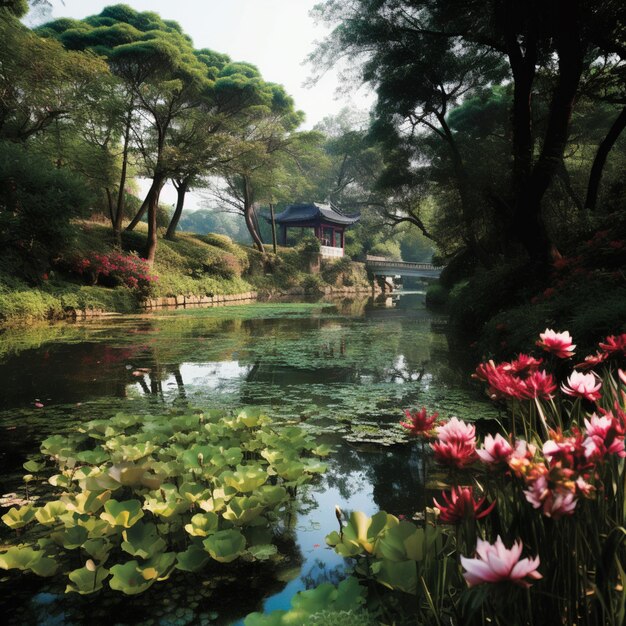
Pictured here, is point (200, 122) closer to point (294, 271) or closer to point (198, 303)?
point (198, 303)

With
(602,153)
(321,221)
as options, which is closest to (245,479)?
(602,153)

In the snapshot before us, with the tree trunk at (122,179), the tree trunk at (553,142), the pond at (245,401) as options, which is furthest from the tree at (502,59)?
the tree trunk at (122,179)

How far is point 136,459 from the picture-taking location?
7.22ft

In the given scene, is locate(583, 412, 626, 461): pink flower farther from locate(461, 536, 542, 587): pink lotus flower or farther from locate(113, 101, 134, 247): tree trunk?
locate(113, 101, 134, 247): tree trunk

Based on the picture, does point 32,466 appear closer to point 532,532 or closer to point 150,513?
point 150,513

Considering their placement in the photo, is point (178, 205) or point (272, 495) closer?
point (272, 495)

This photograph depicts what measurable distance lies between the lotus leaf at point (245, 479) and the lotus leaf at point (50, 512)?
25.2 inches

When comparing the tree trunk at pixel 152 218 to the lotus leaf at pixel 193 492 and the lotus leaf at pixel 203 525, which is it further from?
the lotus leaf at pixel 203 525

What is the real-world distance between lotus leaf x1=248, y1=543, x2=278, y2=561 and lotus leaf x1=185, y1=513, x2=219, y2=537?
0.52 ft

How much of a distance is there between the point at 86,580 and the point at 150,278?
13.8m

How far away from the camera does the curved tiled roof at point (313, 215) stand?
3020 centimetres

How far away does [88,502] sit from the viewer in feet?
5.82

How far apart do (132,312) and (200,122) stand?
9.07m

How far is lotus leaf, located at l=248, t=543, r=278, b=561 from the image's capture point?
1664mm
